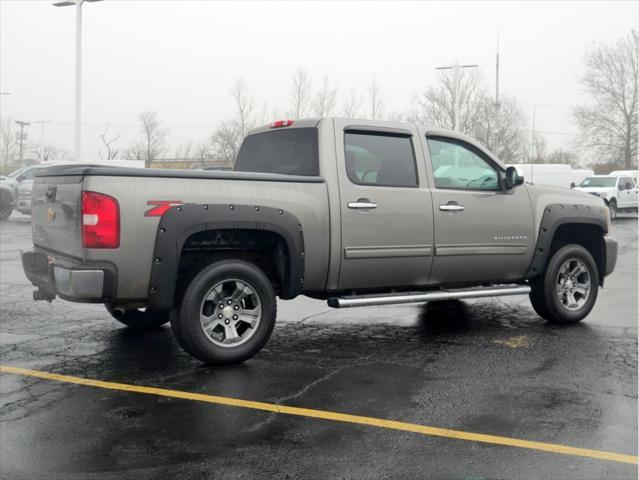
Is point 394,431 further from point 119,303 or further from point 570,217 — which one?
point 570,217

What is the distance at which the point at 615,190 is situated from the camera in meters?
27.7

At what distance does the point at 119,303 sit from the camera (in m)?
5.32

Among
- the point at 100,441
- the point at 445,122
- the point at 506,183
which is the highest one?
the point at 445,122

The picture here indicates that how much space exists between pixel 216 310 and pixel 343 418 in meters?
1.64

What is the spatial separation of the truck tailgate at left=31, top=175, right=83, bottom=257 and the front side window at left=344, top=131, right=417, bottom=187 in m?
2.23

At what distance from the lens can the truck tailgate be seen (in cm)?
511

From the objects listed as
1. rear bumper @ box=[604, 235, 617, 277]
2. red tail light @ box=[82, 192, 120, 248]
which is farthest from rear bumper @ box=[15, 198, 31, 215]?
rear bumper @ box=[604, 235, 617, 277]

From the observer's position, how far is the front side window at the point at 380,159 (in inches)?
245

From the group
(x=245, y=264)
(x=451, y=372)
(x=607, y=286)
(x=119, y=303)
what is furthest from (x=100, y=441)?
(x=607, y=286)

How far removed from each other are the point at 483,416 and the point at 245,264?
2.19m

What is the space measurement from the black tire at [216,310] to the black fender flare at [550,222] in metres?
2.95

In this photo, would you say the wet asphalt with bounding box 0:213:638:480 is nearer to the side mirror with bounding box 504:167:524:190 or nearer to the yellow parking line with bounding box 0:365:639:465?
the yellow parking line with bounding box 0:365:639:465

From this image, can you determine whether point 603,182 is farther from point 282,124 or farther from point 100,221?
point 100,221

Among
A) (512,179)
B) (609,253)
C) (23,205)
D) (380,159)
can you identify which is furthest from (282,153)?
(23,205)
